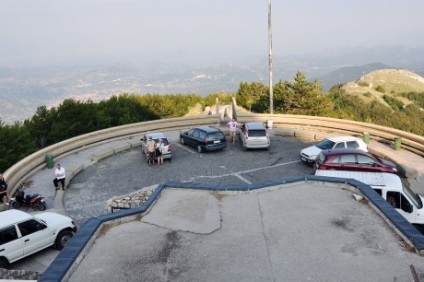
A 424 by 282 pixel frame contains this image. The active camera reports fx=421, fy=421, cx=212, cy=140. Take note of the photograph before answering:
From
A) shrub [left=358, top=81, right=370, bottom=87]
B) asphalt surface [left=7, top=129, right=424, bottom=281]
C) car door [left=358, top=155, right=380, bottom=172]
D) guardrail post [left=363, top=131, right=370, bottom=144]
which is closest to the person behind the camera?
asphalt surface [left=7, top=129, right=424, bottom=281]

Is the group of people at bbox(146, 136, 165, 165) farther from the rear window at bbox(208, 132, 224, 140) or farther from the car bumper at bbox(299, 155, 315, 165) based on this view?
the car bumper at bbox(299, 155, 315, 165)

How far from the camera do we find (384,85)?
113 m

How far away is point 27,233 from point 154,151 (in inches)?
391

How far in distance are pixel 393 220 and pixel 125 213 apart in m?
6.07

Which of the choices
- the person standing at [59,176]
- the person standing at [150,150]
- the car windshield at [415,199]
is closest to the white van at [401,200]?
the car windshield at [415,199]

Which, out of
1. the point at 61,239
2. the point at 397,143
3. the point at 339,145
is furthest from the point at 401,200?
the point at 61,239

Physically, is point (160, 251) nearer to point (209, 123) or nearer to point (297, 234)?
point (297, 234)

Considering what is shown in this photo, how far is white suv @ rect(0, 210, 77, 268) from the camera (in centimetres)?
1205

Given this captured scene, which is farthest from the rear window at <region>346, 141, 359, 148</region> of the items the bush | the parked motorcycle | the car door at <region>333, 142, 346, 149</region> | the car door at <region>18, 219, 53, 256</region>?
the bush

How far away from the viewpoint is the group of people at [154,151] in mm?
21875

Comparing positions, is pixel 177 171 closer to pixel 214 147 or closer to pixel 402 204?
pixel 214 147

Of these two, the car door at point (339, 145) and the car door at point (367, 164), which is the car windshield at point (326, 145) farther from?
the car door at point (367, 164)

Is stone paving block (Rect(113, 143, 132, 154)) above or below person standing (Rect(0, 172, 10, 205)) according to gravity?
below

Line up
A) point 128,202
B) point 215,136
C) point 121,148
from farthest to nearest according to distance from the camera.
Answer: point 121,148 < point 215,136 < point 128,202
